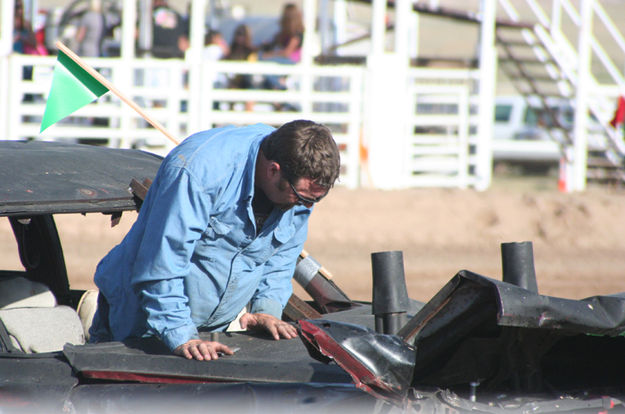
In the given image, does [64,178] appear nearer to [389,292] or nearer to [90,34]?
[389,292]

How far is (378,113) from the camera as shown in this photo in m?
12.3

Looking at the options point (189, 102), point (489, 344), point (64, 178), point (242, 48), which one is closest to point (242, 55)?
point (242, 48)

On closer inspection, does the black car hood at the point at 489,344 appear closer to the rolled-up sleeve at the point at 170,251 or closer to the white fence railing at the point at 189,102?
the rolled-up sleeve at the point at 170,251

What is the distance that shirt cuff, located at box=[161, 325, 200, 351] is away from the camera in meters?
2.98

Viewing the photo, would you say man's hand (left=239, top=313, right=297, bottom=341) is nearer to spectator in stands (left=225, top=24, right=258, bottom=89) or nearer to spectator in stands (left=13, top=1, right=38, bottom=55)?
spectator in stands (left=225, top=24, right=258, bottom=89)

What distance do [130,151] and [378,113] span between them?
8.32m

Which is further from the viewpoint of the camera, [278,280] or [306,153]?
[278,280]

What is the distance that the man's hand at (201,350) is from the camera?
2900 millimetres

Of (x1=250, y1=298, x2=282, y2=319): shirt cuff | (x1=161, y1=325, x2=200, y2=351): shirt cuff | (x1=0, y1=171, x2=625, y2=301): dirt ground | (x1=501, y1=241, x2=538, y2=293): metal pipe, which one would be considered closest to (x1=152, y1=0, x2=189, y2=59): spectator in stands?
(x1=0, y1=171, x2=625, y2=301): dirt ground

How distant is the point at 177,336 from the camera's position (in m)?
3.00

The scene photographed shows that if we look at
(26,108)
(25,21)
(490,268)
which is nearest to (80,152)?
(490,268)

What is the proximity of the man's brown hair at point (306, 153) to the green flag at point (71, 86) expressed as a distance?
207 centimetres

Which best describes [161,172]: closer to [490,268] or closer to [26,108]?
[490,268]

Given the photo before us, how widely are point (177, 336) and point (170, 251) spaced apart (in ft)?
0.96
